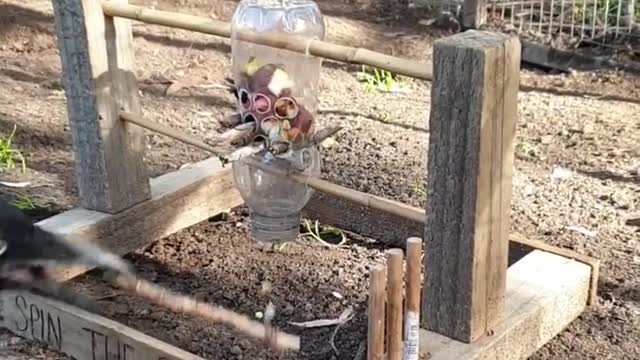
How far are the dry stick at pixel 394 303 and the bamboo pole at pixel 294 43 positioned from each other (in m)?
0.35

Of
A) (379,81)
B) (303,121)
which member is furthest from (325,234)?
(379,81)

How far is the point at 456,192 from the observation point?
2.00 metres

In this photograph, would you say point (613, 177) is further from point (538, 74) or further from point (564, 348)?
point (538, 74)

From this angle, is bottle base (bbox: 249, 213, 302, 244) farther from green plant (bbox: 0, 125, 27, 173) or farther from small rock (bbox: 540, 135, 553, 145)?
small rock (bbox: 540, 135, 553, 145)

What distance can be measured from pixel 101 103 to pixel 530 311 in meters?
1.15

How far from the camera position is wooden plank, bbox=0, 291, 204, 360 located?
220 centimetres

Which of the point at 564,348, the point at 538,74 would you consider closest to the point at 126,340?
the point at 564,348

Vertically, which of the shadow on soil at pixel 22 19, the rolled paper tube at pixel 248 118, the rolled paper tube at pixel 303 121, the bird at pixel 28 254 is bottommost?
the shadow on soil at pixel 22 19

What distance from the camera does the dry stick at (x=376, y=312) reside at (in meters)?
1.86

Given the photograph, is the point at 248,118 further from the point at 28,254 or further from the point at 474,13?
the point at 474,13

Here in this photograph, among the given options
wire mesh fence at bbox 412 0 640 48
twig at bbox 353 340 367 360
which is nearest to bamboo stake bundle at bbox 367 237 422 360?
twig at bbox 353 340 367 360

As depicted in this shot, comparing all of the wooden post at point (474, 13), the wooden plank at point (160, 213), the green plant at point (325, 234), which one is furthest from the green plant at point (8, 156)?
the wooden post at point (474, 13)

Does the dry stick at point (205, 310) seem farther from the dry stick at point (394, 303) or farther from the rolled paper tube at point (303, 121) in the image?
the rolled paper tube at point (303, 121)

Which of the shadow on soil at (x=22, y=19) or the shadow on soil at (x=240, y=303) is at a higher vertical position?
the shadow on soil at (x=22, y=19)
